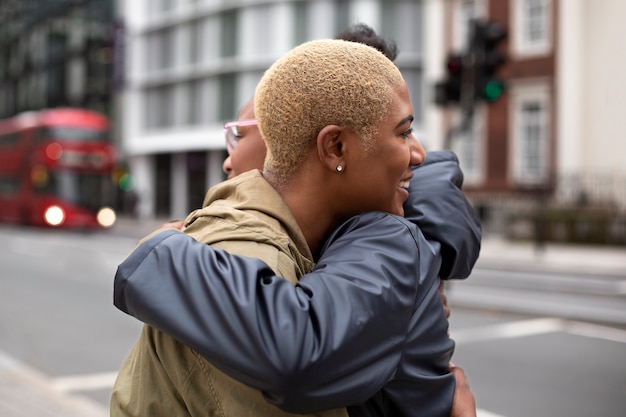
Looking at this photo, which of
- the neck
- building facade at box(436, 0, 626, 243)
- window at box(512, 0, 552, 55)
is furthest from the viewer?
window at box(512, 0, 552, 55)

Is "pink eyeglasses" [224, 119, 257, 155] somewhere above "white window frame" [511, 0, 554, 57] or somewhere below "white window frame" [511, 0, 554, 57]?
below

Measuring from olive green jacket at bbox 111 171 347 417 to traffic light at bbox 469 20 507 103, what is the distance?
416 inches

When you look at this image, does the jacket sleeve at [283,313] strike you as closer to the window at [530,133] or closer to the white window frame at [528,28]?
the window at [530,133]

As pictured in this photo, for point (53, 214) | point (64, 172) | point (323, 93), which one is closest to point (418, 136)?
point (64, 172)

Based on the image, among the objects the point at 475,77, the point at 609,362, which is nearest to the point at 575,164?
the point at 475,77

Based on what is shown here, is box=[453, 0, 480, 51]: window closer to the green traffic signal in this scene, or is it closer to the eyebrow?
the green traffic signal

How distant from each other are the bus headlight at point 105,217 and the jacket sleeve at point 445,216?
88.9 ft

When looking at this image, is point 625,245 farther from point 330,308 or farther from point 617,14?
point 330,308

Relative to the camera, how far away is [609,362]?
7.12 m

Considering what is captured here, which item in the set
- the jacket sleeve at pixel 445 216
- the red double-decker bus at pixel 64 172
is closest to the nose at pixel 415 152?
the jacket sleeve at pixel 445 216

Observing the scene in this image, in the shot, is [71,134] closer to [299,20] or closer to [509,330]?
[299,20]

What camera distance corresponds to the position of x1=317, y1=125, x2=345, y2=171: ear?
48.9 inches

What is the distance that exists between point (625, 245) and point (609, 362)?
14147 mm

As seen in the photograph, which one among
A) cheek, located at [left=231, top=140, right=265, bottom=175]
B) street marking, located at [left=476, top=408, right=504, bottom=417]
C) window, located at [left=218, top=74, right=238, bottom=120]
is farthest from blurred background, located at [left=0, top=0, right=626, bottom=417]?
cheek, located at [left=231, top=140, right=265, bottom=175]
